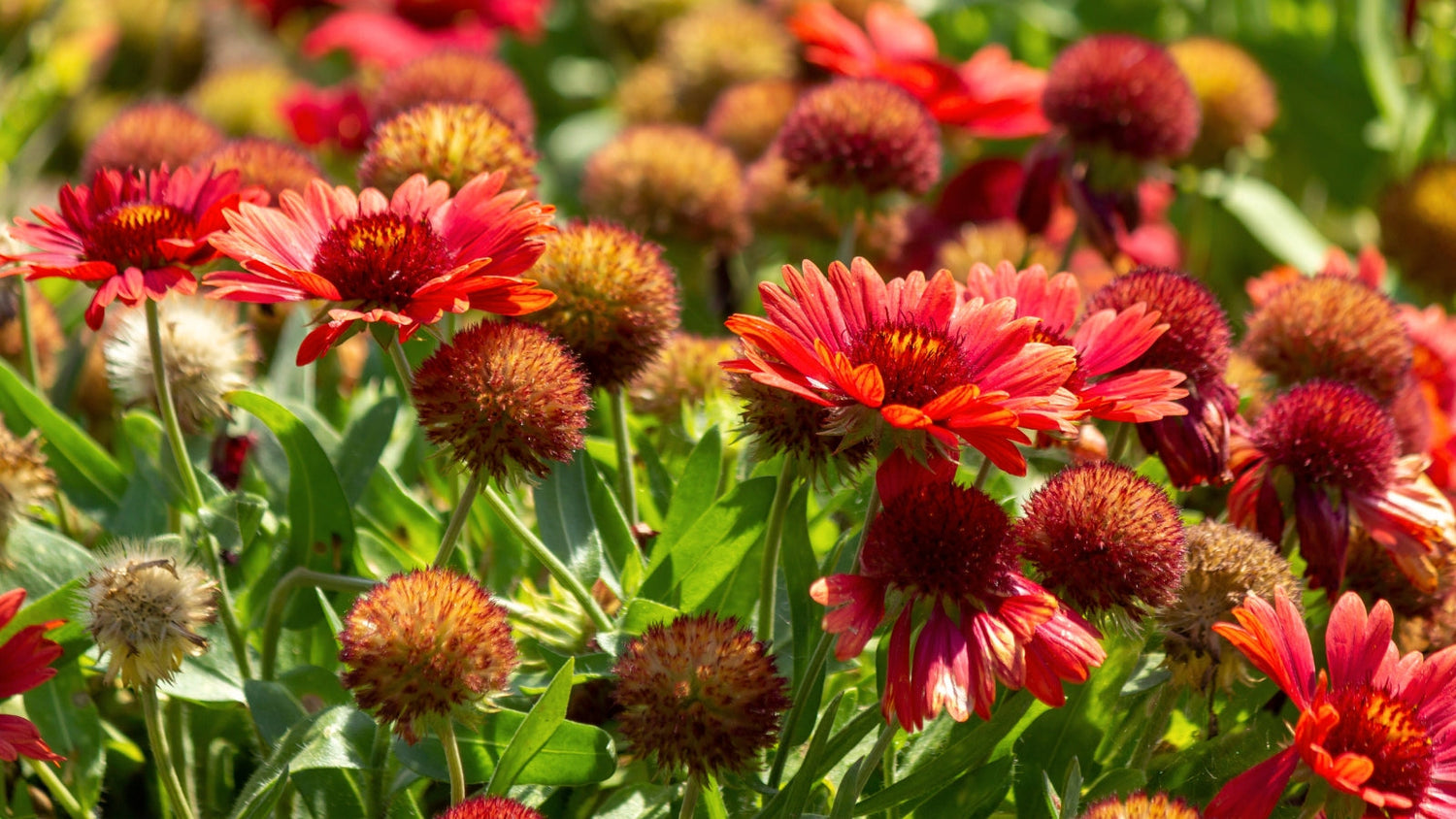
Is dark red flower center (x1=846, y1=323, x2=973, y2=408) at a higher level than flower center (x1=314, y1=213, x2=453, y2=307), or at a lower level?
lower

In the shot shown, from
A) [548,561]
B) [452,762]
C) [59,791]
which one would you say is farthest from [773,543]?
[59,791]

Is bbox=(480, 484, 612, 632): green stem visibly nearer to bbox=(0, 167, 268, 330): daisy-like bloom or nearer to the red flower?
bbox=(0, 167, 268, 330): daisy-like bloom

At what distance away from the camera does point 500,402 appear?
1.05 m

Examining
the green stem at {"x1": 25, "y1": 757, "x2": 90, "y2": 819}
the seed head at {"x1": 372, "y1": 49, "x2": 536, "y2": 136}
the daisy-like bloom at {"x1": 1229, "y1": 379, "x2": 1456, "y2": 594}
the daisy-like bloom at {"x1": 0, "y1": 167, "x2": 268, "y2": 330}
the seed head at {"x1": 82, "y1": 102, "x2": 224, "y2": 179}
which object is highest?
the daisy-like bloom at {"x1": 0, "y1": 167, "x2": 268, "y2": 330}

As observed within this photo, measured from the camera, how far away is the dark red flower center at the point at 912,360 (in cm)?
104

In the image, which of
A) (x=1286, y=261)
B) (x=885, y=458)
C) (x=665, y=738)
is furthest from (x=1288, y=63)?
(x=665, y=738)

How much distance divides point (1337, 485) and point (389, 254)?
2.80 ft

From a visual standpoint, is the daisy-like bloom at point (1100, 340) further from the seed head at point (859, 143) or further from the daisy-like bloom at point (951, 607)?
the seed head at point (859, 143)

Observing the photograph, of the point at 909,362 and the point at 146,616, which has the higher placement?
the point at 909,362

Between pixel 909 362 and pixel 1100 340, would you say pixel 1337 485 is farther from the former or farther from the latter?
pixel 909 362

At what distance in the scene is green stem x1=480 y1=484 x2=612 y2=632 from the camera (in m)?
1.13

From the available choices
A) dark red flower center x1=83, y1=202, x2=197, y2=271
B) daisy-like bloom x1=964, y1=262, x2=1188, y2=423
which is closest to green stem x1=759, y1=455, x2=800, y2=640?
daisy-like bloom x1=964, y1=262, x2=1188, y2=423

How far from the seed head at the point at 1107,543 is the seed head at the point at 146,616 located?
614 mm

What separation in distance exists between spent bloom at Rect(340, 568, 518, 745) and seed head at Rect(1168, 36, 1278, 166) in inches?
67.8
